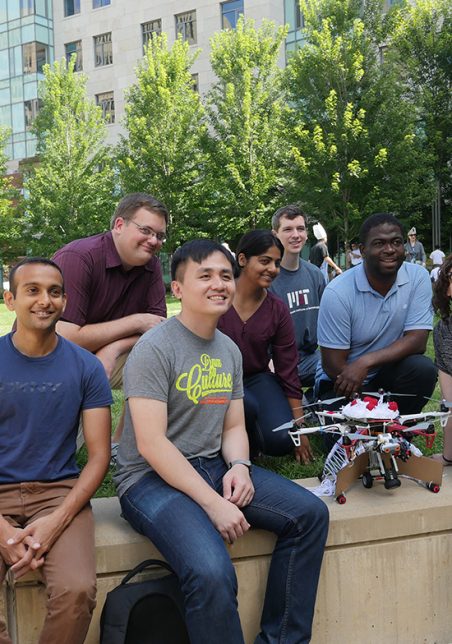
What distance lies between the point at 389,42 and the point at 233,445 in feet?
76.6

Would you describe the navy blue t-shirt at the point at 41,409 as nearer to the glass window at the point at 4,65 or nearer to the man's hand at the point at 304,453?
the man's hand at the point at 304,453

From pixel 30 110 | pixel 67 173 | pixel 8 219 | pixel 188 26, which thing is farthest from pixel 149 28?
pixel 8 219

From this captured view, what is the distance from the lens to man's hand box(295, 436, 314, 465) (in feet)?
12.9

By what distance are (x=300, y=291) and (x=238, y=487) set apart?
8.61 feet

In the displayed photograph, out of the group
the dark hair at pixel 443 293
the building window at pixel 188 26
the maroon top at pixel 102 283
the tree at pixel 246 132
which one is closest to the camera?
the dark hair at pixel 443 293

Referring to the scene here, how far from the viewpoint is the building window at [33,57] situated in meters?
36.2

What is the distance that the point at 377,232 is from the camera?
3900mm

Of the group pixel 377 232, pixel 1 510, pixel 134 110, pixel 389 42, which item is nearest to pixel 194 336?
pixel 1 510

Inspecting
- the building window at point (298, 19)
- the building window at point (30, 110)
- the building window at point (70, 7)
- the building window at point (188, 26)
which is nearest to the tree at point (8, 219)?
the building window at point (30, 110)

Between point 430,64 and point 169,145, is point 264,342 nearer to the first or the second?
point 430,64

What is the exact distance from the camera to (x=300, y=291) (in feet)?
16.6

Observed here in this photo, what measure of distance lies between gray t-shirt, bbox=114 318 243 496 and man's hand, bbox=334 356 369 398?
3.58ft

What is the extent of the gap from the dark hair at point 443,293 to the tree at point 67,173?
25.2 m

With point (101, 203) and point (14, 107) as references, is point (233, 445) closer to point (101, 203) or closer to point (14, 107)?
point (101, 203)
